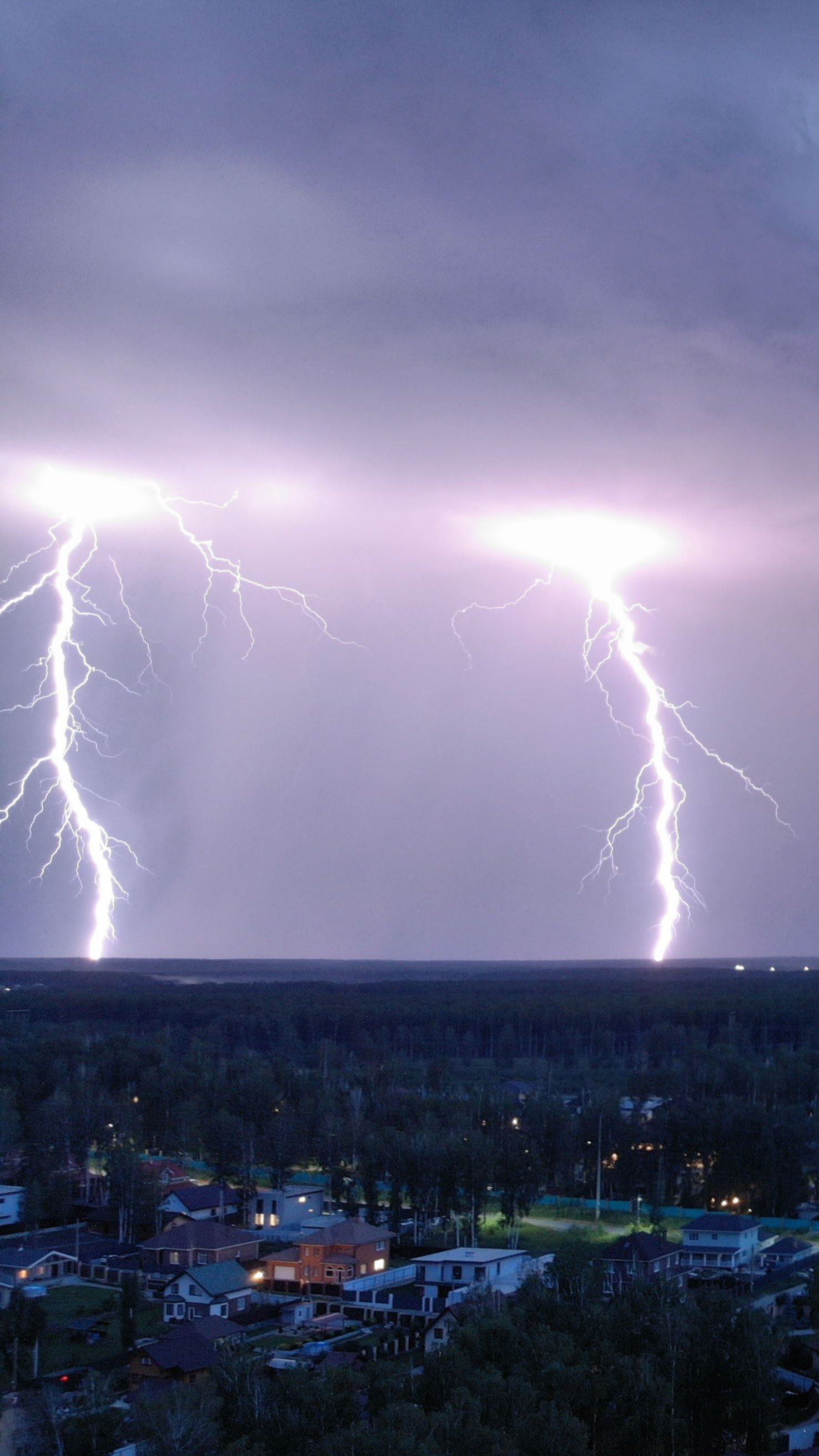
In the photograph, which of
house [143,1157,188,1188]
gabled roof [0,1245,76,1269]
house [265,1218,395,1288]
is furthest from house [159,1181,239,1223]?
house [265,1218,395,1288]

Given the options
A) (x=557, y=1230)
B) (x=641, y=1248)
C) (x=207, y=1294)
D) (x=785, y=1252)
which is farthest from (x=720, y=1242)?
(x=207, y=1294)

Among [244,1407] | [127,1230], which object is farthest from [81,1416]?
[127,1230]

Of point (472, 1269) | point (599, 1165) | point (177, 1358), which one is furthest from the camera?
point (599, 1165)

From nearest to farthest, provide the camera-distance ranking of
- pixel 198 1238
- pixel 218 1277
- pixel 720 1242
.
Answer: pixel 218 1277
pixel 198 1238
pixel 720 1242

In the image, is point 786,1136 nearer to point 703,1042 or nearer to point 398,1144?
point 398,1144

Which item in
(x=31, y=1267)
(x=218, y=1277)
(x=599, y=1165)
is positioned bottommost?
(x=31, y=1267)

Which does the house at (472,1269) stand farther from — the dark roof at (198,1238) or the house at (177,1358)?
the house at (177,1358)

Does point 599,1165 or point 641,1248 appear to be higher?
point 599,1165

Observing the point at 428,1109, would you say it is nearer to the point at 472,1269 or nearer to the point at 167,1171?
the point at 167,1171
